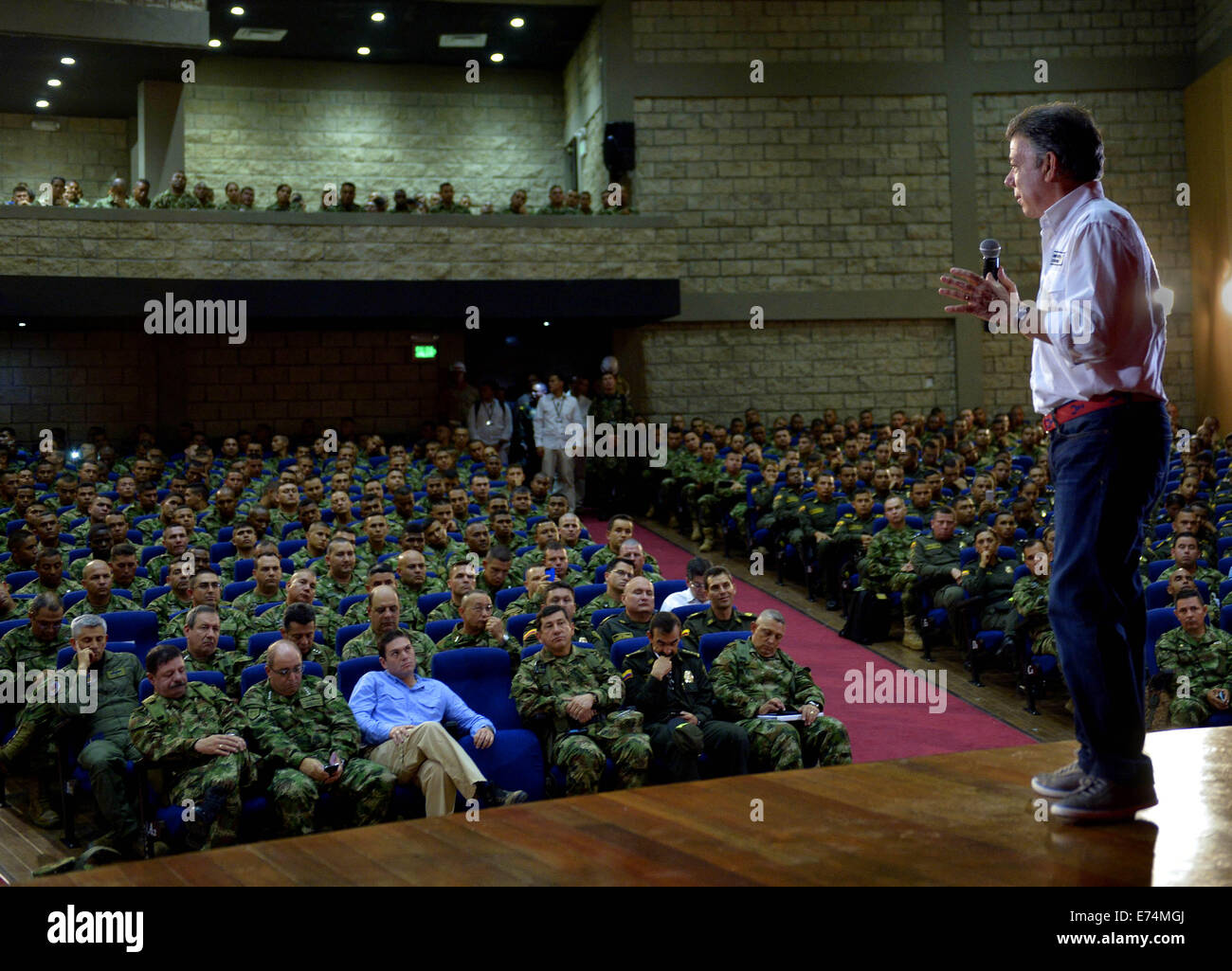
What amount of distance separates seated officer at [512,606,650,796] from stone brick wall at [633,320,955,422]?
9595mm

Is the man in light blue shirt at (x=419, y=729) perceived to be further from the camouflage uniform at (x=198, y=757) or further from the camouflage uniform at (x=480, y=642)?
the camouflage uniform at (x=198, y=757)

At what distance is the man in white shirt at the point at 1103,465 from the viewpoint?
2076mm

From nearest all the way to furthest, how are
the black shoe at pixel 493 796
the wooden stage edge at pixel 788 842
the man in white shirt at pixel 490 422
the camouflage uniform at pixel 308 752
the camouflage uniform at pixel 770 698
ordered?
the wooden stage edge at pixel 788 842 → the camouflage uniform at pixel 308 752 → the black shoe at pixel 493 796 → the camouflage uniform at pixel 770 698 → the man in white shirt at pixel 490 422

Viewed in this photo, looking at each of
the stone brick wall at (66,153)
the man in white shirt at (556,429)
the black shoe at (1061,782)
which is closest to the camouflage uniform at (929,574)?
the man in white shirt at (556,429)

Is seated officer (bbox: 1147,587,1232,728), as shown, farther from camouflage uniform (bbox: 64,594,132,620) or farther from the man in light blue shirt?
camouflage uniform (bbox: 64,594,132,620)

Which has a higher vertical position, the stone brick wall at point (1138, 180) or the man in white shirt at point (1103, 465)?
the stone brick wall at point (1138, 180)

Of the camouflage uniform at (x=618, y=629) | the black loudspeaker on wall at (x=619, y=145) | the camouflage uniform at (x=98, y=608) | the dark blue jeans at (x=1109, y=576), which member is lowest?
the camouflage uniform at (x=618, y=629)

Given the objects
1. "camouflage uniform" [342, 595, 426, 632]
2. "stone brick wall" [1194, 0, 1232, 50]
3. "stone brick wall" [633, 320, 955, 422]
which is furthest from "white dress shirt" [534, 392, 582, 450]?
"stone brick wall" [1194, 0, 1232, 50]

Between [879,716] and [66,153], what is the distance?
14.1 metres

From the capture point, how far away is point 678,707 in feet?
16.1

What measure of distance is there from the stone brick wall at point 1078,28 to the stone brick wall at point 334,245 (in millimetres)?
5079

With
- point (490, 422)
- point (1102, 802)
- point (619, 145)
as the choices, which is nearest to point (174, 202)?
point (490, 422)

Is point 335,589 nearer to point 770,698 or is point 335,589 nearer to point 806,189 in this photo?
point 770,698
